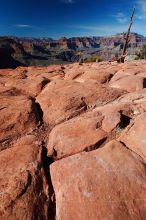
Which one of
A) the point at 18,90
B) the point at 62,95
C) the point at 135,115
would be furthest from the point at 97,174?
the point at 18,90

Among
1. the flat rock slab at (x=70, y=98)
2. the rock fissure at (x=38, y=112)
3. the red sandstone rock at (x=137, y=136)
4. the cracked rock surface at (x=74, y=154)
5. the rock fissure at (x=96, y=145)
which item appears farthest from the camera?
the flat rock slab at (x=70, y=98)

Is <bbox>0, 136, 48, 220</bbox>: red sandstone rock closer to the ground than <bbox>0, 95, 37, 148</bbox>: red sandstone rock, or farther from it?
closer to the ground

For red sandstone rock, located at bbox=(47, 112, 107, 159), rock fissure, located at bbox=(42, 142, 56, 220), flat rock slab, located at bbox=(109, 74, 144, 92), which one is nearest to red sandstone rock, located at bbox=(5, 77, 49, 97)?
flat rock slab, located at bbox=(109, 74, 144, 92)

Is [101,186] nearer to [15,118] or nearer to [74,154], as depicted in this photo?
[74,154]

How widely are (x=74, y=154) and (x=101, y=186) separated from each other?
1128 mm

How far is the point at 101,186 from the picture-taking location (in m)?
3.84

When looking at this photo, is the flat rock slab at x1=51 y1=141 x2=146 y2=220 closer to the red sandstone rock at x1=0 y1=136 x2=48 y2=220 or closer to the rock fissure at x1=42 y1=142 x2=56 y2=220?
the rock fissure at x1=42 y1=142 x2=56 y2=220

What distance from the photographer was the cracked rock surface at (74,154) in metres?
3.66

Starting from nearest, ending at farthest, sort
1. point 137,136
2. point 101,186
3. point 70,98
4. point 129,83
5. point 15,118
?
point 101,186, point 137,136, point 15,118, point 70,98, point 129,83

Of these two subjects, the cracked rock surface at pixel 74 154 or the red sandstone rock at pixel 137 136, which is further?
the red sandstone rock at pixel 137 136

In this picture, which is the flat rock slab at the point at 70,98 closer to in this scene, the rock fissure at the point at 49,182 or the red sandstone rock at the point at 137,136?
the rock fissure at the point at 49,182

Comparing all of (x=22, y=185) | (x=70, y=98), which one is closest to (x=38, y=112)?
(x=70, y=98)

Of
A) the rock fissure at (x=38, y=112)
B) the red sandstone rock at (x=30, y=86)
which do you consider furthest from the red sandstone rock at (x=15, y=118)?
the red sandstone rock at (x=30, y=86)

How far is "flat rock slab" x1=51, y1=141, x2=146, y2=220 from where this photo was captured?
11.6 ft
